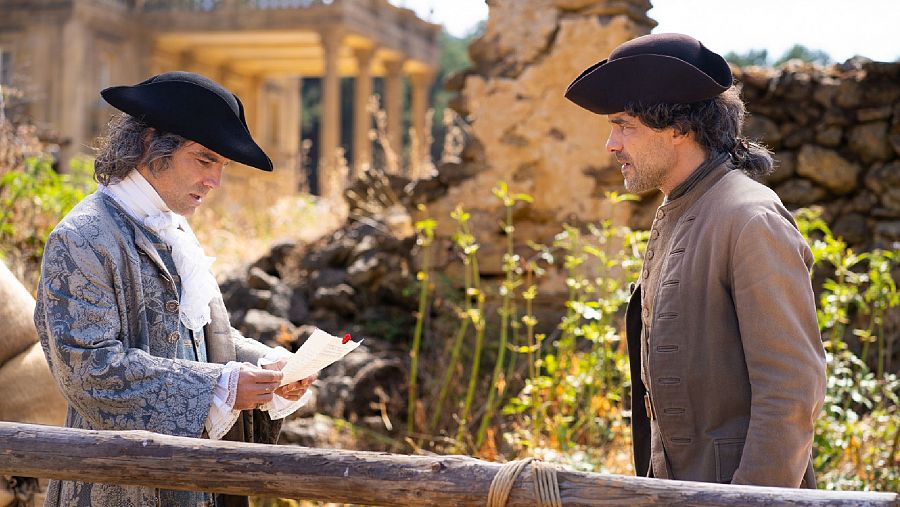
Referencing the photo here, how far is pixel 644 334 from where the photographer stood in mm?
2760

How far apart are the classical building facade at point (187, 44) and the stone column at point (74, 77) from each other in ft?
0.07

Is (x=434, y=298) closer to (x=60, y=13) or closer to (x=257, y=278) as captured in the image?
(x=257, y=278)

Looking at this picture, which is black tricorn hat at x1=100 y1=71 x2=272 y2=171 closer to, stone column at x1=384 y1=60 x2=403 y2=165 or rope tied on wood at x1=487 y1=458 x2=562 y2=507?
rope tied on wood at x1=487 y1=458 x2=562 y2=507

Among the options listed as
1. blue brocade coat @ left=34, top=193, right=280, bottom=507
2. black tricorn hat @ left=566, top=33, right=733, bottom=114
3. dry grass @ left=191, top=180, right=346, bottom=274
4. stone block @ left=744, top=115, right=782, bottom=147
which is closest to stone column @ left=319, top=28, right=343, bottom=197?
dry grass @ left=191, top=180, right=346, bottom=274

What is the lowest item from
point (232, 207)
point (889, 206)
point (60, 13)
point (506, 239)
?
point (232, 207)

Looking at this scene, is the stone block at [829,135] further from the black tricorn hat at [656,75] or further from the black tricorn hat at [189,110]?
the black tricorn hat at [189,110]

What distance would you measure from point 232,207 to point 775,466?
12.9 m

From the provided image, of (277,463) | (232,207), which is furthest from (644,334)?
(232,207)

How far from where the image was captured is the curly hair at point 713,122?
2.56m

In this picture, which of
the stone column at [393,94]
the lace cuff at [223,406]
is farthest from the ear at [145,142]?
the stone column at [393,94]

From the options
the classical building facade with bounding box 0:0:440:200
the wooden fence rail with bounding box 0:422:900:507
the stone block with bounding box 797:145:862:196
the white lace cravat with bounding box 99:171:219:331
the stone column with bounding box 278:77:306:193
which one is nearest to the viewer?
the wooden fence rail with bounding box 0:422:900:507

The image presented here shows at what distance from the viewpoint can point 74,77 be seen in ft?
68.1

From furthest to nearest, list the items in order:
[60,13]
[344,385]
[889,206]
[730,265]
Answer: [60,13]
[889,206]
[344,385]
[730,265]

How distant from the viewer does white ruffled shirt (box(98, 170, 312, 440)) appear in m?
2.64
